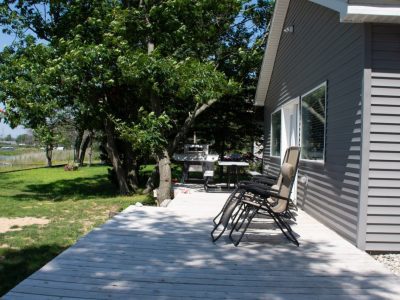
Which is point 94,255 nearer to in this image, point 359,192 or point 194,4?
point 359,192

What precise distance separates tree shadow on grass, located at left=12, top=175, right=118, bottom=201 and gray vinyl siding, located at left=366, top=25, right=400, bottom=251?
31.2 ft

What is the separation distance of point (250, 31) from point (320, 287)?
455 inches

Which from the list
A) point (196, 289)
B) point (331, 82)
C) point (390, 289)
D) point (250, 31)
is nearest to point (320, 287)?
point (390, 289)

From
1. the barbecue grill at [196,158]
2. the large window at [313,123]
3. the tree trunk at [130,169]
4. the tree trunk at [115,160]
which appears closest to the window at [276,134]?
the barbecue grill at [196,158]

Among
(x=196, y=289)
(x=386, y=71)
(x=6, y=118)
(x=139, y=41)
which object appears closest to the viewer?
(x=196, y=289)

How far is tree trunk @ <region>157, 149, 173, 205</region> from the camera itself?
32.8ft

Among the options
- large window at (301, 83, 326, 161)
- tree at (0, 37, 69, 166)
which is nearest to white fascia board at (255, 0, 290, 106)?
large window at (301, 83, 326, 161)

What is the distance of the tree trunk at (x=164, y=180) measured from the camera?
9.98 meters

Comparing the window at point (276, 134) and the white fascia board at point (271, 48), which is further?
the window at point (276, 134)

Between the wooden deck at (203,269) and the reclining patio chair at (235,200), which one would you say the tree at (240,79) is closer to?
the reclining patio chair at (235,200)

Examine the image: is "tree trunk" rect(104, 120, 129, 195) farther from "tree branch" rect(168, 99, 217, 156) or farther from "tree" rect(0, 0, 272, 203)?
"tree branch" rect(168, 99, 217, 156)

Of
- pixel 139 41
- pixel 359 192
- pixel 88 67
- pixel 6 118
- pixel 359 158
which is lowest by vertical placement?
pixel 359 192

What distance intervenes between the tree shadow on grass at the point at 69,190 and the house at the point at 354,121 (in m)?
7.98

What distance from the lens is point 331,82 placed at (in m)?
5.81
